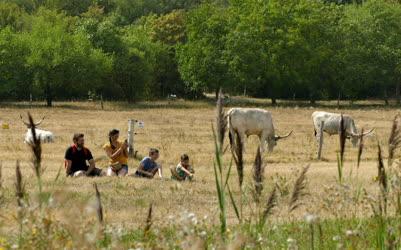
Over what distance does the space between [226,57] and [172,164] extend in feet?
151

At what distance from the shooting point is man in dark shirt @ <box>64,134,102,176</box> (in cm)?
1778

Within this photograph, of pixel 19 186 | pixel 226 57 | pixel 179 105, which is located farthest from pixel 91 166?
pixel 226 57

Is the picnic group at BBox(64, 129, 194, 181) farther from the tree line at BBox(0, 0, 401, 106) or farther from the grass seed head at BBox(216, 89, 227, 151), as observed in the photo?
the tree line at BBox(0, 0, 401, 106)

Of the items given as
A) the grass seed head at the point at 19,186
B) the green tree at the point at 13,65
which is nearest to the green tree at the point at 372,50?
the green tree at the point at 13,65

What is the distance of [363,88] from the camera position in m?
76.5

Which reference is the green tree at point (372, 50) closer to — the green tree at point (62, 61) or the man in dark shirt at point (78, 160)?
the green tree at point (62, 61)

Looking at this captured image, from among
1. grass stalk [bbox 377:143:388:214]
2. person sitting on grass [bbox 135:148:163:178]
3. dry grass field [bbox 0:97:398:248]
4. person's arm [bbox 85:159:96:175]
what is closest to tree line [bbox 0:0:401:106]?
dry grass field [bbox 0:97:398:248]

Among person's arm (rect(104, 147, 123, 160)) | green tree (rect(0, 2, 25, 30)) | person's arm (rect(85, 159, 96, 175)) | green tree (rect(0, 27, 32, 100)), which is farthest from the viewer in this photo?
green tree (rect(0, 2, 25, 30))

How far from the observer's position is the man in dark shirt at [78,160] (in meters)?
17.8

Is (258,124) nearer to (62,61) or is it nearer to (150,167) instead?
(150,167)

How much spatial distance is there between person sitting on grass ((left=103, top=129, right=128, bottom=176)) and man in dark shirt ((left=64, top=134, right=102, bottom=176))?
2.03 feet

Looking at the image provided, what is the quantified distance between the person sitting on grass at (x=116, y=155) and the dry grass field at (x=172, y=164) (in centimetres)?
109

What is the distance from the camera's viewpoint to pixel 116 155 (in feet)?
62.3

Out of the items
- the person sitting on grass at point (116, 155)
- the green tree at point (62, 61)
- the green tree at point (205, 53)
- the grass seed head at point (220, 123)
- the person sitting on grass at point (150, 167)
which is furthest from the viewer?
the green tree at point (205, 53)
